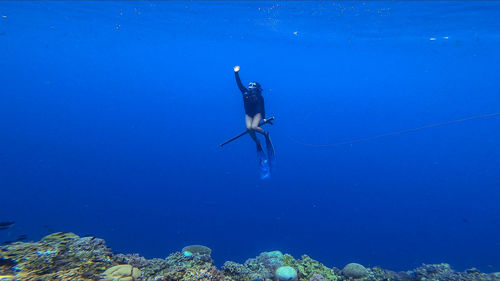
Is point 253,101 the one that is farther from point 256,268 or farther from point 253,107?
point 256,268

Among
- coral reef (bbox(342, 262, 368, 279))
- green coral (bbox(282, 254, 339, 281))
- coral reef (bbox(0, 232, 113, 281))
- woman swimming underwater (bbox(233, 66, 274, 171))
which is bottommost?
coral reef (bbox(0, 232, 113, 281))

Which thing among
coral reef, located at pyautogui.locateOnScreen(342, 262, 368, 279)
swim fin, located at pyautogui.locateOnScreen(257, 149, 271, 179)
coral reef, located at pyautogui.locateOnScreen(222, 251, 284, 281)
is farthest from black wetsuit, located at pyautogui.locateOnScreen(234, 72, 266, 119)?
coral reef, located at pyautogui.locateOnScreen(342, 262, 368, 279)

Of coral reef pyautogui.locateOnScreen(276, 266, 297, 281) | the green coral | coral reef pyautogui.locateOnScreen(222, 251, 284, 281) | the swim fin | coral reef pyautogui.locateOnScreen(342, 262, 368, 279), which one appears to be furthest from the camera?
the swim fin

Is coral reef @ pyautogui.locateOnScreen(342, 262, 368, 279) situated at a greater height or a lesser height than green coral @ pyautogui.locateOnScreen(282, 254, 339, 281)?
greater

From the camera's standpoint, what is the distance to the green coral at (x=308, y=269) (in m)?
6.73

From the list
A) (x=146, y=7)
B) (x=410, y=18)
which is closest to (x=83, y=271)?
(x=146, y=7)

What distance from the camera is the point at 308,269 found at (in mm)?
7086

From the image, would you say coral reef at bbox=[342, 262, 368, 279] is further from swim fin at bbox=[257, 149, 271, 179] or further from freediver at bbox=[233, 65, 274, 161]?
freediver at bbox=[233, 65, 274, 161]

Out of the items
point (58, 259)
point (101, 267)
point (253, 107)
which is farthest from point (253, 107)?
point (58, 259)

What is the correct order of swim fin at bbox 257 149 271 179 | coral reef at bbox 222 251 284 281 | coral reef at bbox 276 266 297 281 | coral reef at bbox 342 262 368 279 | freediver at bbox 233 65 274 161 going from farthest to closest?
swim fin at bbox 257 149 271 179 < freediver at bbox 233 65 274 161 < coral reef at bbox 342 262 368 279 < coral reef at bbox 276 266 297 281 < coral reef at bbox 222 251 284 281

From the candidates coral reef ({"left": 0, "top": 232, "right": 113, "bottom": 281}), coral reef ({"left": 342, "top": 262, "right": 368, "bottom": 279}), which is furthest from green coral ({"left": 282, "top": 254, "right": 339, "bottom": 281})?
coral reef ({"left": 0, "top": 232, "right": 113, "bottom": 281})

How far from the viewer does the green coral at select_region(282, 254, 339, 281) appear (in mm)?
6730

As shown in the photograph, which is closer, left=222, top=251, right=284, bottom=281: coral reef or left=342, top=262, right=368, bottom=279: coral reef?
left=222, top=251, right=284, bottom=281: coral reef

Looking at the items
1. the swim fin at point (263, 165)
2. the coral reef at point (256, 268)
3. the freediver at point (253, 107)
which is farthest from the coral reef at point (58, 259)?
the swim fin at point (263, 165)
